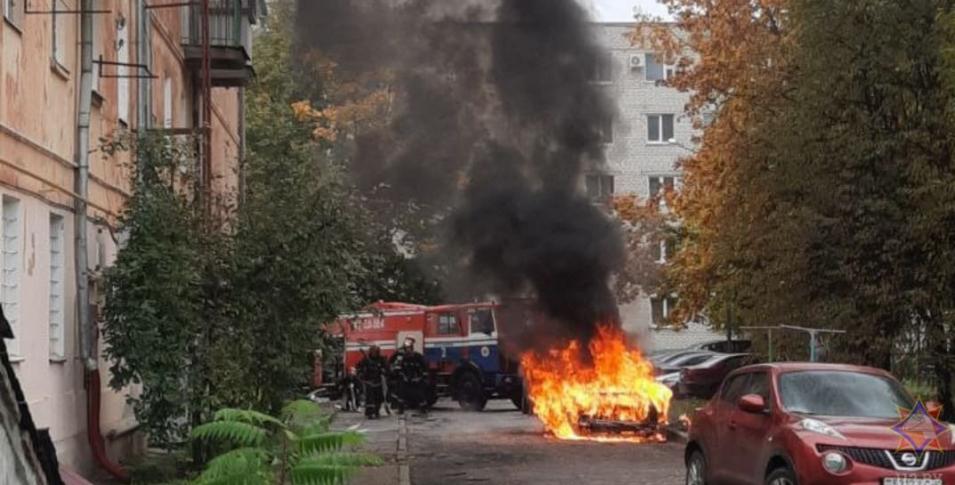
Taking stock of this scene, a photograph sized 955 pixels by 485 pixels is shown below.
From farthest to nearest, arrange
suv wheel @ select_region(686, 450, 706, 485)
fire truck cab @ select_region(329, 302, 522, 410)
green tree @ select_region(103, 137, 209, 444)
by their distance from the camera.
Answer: fire truck cab @ select_region(329, 302, 522, 410)
green tree @ select_region(103, 137, 209, 444)
suv wheel @ select_region(686, 450, 706, 485)

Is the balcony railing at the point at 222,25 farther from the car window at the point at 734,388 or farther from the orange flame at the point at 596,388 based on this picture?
the car window at the point at 734,388

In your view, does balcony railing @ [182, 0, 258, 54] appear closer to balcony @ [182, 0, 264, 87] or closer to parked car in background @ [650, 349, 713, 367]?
balcony @ [182, 0, 264, 87]

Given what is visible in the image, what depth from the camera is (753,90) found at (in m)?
24.8

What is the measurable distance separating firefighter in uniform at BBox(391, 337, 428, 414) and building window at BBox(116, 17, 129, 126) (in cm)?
1319

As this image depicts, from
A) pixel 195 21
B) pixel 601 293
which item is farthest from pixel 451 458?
pixel 195 21

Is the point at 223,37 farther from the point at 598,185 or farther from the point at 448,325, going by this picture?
the point at 448,325

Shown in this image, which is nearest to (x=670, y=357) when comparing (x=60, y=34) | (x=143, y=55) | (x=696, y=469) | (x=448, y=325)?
(x=448, y=325)

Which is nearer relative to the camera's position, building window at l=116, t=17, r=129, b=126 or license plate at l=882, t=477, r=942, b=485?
license plate at l=882, t=477, r=942, b=485

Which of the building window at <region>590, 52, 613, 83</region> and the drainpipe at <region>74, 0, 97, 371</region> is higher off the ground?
the building window at <region>590, 52, 613, 83</region>

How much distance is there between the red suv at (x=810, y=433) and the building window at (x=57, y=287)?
6.52 metres

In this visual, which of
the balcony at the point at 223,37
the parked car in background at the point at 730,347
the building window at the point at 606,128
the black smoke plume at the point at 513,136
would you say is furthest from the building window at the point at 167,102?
the parked car in background at the point at 730,347

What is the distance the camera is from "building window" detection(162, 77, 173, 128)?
20281 millimetres

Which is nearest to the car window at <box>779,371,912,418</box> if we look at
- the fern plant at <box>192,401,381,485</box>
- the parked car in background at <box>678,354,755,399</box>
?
the fern plant at <box>192,401,381,485</box>

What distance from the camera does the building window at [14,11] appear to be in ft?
38.4
